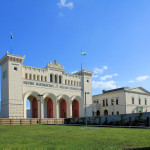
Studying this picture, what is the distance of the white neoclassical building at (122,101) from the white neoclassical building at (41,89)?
1084 centimetres

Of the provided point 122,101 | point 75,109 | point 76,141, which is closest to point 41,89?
point 75,109

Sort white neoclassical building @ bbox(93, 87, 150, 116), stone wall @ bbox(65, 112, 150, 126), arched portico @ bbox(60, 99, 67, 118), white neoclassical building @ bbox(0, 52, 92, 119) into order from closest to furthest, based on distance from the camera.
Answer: stone wall @ bbox(65, 112, 150, 126)
white neoclassical building @ bbox(0, 52, 92, 119)
arched portico @ bbox(60, 99, 67, 118)
white neoclassical building @ bbox(93, 87, 150, 116)

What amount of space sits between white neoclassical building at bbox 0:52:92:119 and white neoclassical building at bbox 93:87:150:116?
10.8m

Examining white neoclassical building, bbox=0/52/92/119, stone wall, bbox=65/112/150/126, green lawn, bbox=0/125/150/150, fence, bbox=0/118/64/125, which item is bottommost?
fence, bbox=0/118/64/125

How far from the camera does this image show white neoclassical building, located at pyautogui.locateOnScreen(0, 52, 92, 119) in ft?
137

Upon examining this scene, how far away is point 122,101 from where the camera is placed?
6072cm

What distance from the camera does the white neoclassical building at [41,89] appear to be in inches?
1645

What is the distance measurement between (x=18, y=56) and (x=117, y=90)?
3239 cm

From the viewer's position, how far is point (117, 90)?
63.8 metres

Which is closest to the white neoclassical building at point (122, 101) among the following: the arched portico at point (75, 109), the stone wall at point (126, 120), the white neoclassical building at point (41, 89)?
the white neoclassical building at point (41, 89)

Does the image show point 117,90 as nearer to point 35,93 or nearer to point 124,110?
point 124,110

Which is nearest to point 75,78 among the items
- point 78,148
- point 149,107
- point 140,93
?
point 140,93

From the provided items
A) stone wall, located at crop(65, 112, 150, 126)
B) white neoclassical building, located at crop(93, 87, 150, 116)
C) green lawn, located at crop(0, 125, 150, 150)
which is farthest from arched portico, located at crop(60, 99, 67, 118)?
green lawn, located at crop(0, 125, 150, 150)

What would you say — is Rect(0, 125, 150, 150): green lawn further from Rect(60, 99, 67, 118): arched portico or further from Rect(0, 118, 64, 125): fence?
Rect(60, 99, 67, 118): arched portico
